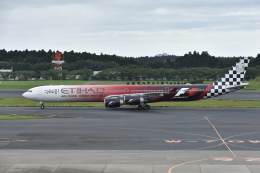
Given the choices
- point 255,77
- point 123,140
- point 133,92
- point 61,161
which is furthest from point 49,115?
point 255,77

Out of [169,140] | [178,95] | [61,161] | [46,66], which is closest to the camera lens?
[61,161]

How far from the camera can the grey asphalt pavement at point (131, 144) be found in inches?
677

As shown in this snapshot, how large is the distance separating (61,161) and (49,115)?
66.4 ft

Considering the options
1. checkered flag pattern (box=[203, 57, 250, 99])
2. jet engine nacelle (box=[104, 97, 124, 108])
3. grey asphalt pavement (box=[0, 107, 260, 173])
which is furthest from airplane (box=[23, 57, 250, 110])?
grey asphalt pavement (box=[0, 107, 260, 173])

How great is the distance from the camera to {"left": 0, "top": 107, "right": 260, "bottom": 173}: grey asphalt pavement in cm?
1719

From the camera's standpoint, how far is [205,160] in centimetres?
1819

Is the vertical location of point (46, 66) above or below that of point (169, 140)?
above

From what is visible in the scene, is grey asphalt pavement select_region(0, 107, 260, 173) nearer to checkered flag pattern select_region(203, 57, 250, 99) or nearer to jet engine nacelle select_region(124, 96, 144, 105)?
jet engine nacelle select_region(124, 96, 144, 105)

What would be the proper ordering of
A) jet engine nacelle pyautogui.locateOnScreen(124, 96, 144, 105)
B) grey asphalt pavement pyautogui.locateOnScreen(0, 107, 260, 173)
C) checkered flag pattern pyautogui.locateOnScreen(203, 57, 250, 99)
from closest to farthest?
grey asphalt pavement pyautogui.locateOnScreen(0, 107, 260, 173), jet engine nacelle pyautogui.locateOnScreen(124, 96, 144, 105), checkered flag pattern pyautogui.locateOnScreen(203, 57, 250, 99)

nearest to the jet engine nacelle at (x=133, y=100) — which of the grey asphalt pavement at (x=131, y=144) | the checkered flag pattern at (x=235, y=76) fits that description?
the grey asphalt pavement at (x=131, y=144)

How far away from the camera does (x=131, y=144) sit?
22422mm

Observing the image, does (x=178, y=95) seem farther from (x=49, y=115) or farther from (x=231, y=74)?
(x=49, y=115)

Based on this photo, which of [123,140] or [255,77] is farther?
[255,77]

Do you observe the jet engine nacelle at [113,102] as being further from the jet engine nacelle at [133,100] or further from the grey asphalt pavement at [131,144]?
the grey asphalt pavement at [131,144]
